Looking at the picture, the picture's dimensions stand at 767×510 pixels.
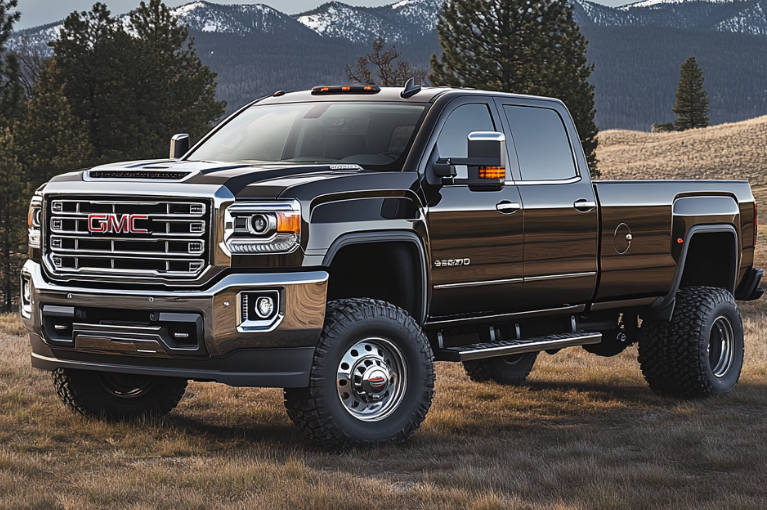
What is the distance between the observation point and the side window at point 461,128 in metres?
7.09

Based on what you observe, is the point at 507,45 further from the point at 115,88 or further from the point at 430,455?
the point at 430,455

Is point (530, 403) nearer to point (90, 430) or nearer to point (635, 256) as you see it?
point (635, 256)

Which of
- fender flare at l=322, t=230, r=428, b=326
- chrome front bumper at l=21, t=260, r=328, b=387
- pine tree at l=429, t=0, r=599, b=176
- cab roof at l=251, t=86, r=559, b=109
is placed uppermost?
pine tree at l=429, t=0, r=599, b=176

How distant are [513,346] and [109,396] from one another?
284 cm

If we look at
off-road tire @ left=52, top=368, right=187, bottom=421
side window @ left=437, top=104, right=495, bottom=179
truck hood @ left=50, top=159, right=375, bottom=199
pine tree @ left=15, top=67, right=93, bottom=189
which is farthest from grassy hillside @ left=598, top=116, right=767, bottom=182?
truck hood @ left=50, top=159, right=375, bottom=199

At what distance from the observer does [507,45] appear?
36438 mm

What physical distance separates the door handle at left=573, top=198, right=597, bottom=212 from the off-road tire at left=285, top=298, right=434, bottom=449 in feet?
6.23

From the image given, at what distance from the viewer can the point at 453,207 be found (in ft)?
22.5

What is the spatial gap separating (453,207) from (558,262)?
1.21 metres

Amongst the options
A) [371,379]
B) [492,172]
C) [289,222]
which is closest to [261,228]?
[289,222]

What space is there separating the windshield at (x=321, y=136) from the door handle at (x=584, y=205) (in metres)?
1.44

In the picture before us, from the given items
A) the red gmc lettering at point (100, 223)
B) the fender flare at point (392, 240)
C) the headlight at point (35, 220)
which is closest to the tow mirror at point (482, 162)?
the fender flare at point (392, 240)

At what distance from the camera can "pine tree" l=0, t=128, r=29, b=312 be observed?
3488 cm

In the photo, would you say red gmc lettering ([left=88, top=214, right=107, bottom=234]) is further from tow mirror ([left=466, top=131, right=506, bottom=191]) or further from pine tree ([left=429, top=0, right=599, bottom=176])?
pine tree ([left=429, top=0, right=599, bottom=176])
